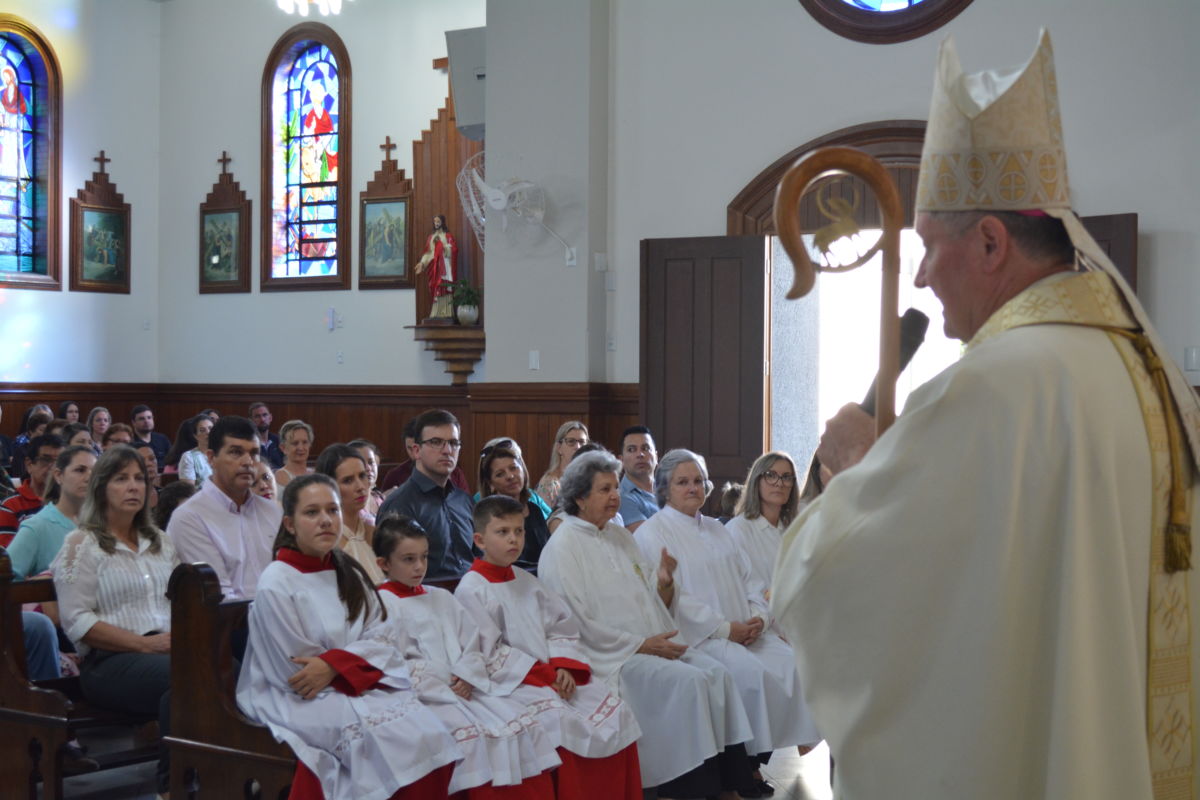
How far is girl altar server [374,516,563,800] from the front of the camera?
407 cm

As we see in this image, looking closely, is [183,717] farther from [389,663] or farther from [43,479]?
[43,479]

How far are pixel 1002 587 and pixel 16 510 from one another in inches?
251

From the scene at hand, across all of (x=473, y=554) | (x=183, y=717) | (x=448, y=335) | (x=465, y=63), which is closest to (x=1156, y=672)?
(x=183, y=717)

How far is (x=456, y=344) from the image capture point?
43.2 feet

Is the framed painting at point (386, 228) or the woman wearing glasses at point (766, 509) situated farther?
the framed painting at point (386, 228)

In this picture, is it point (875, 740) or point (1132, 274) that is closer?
point (875, 740)

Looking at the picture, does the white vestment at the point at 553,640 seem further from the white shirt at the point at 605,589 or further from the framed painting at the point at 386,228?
the framed painting at the point at 386,228

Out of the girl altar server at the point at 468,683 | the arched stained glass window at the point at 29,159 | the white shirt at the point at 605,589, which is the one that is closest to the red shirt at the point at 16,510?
the girl altar server at the point at 468,683

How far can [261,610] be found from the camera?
13.4 feet

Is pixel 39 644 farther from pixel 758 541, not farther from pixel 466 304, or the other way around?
pixel 466 304

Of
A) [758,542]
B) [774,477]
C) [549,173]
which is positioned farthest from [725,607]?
[549,173]

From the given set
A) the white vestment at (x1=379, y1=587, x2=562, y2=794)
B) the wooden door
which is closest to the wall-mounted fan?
the wooden door

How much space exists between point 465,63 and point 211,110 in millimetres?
5698

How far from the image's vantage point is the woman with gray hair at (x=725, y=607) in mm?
5199
